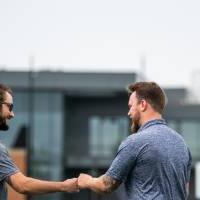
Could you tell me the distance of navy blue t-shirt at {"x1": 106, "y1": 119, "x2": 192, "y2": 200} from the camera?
5.27m

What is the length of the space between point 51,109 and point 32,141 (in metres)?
1.67

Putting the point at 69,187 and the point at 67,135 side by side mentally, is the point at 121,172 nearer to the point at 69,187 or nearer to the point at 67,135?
the point at 69,187

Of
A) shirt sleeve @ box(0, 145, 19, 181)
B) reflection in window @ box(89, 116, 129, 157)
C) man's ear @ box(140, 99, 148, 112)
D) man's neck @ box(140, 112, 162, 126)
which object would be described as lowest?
reflection in window @ box(89, 116, 129, 157)

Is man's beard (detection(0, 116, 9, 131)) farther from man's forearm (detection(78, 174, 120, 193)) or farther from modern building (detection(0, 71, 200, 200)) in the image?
modern building (detection(0, 71, 200, 200))

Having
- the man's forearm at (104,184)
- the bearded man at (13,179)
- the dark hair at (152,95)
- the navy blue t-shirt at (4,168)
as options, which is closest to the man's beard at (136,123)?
the dark hair at (152,95)

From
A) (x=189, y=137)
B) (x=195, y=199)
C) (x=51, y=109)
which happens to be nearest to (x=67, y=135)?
(x=51, y=109)

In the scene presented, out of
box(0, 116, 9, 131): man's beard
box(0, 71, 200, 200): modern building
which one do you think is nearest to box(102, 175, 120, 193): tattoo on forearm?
box(0, 116, 9, 131): man's beard

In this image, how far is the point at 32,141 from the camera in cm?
4159

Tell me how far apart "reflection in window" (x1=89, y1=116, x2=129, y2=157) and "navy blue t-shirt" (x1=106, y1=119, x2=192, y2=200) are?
36.7 metres

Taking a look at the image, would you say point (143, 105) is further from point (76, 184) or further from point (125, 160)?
point (76, 184)

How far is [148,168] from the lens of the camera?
208 inches

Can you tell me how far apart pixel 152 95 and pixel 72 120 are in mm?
39345

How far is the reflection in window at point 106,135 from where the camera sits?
4253 cm

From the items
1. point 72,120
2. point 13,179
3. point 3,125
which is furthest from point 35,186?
point 72,120
